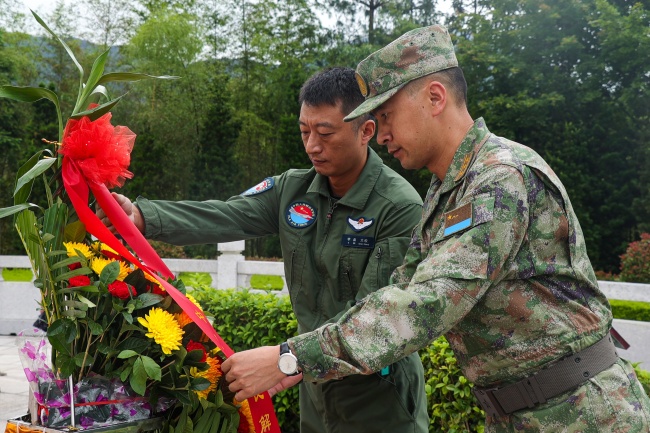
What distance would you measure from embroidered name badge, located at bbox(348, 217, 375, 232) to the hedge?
1300mm

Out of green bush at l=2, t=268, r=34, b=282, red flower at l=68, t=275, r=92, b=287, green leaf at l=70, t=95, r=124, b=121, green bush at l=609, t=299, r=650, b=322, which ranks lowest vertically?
green bush at l=2, t=268, r=34, b=282

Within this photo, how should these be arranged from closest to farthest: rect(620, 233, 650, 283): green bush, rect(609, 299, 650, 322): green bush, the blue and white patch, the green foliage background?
the blue and white patch, rect(609, 299, 650, 322): green bush, rect(620, 233, 650, 283): green bush, the green foliage background

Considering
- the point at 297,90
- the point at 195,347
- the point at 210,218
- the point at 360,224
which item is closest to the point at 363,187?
the point at 360,224

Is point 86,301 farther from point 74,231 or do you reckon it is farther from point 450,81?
point 450,81

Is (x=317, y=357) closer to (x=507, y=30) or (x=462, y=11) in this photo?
(x=507, y=30)

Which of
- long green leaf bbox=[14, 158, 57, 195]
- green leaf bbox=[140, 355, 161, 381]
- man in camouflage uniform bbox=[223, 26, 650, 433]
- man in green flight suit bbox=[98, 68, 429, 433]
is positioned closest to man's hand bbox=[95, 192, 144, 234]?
man in green flight suit bbox=[98, 68, 429, 433]

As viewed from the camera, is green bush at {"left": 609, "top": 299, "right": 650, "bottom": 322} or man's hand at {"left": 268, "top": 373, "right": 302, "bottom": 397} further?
green bush at {"left": 609, "top": 299, "right": 650, "bottom": 322}

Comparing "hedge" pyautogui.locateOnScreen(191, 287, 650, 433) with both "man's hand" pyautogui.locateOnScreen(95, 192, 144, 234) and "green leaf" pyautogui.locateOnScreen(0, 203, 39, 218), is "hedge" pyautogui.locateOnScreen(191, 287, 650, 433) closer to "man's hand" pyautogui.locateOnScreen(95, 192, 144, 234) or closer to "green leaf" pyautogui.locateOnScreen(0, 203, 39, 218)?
"man's hand" pyautogui.locateOnScreen(95, 192, 144, 234)

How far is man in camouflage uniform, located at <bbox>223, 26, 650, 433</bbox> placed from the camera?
1.55 m

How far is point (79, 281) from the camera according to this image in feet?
5.79

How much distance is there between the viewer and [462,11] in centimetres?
2014

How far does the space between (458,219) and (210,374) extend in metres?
0.77

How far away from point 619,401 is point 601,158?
17.0m

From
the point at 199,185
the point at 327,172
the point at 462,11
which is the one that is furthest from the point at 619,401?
the point at 462,11
